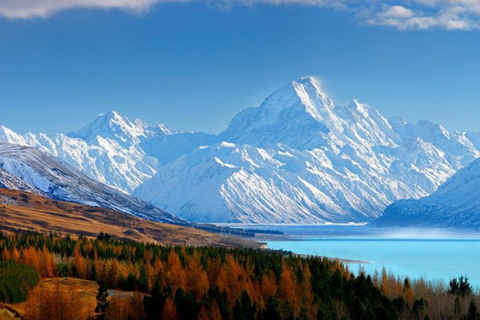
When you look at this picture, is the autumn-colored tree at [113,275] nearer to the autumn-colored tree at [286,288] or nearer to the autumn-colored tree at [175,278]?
the autumn-colored tree at [175,278]

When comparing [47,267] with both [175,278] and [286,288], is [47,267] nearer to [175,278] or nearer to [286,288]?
[175,278]

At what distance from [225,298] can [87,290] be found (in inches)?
535

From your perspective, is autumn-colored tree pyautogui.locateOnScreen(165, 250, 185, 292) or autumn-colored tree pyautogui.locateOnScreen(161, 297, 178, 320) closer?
autumn-colored tree pyautogui.locateOnScreen(161, 297, 178, 320)

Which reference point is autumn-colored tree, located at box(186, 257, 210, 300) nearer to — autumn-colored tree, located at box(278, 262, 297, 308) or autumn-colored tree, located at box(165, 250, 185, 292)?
autumn-colored tree, located at box(165, 250, 185, 292)

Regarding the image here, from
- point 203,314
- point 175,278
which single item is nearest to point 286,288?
point 175,278

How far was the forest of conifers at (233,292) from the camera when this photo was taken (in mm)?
59750

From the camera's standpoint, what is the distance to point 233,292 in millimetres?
71938

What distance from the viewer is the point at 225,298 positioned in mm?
64562

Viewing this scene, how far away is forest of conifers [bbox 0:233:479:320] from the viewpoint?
2352 inches

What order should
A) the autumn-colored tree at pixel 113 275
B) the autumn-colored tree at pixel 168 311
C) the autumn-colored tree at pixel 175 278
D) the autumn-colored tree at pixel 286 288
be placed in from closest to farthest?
the autumn-colored tree at pixel 168 311 → the autumn-colored tree at pixel 286 288 → the autumn-colored tree at pixel 175 278 → the autumn-colored tree at pixel 113 275

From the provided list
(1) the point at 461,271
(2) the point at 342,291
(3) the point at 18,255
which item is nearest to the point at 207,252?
(3) the point at 18,255

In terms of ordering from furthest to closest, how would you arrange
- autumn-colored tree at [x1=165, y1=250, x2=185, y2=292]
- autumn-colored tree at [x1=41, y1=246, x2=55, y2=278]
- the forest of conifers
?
autumn-colored tree at [x1=41, y1=246, x2=55, y2=278], autumn-colored tree at [x1=165, y1=250, x2=185, y2=292], the forest of conifers

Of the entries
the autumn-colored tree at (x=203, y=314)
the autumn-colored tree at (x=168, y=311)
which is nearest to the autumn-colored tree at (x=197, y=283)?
the autumn-colored tree at (x=168, y=311)

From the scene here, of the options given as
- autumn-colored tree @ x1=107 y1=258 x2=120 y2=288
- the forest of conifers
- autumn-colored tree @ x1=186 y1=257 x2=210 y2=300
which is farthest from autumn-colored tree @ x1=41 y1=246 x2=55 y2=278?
autumn-colored tree @ x1=186 y1=257 x2=210 y2=300
